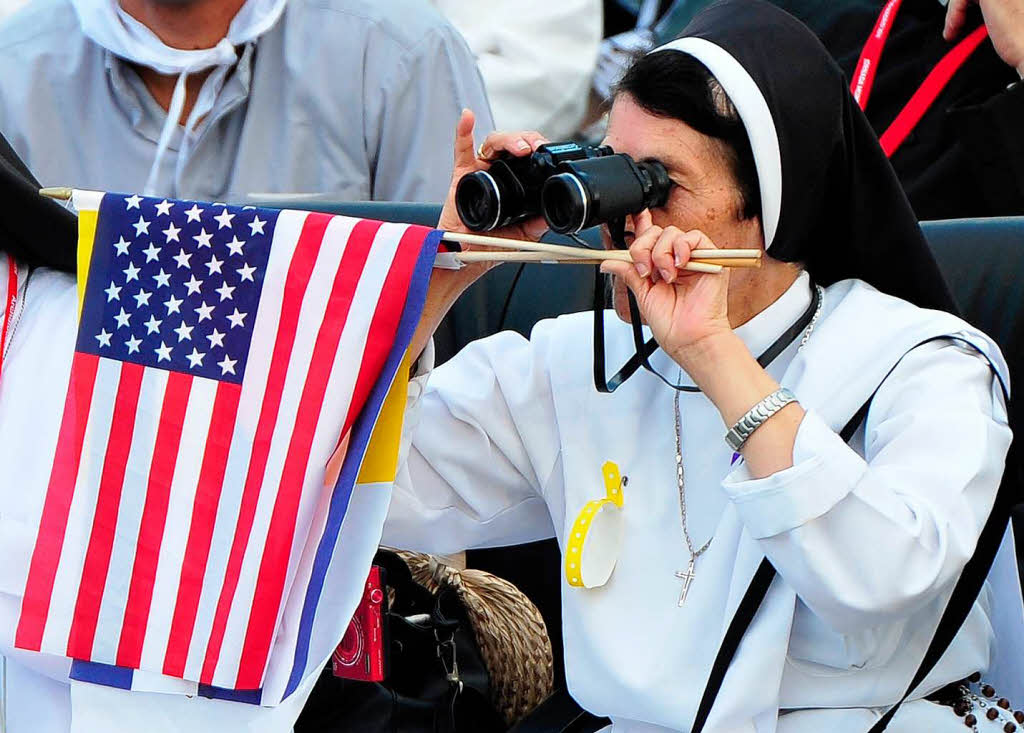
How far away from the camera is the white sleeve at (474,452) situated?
2371 millimetres

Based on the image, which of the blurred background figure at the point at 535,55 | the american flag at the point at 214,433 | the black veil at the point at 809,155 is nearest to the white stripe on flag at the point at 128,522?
the american flag at the point at 214,433

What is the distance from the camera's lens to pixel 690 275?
1.99 meters

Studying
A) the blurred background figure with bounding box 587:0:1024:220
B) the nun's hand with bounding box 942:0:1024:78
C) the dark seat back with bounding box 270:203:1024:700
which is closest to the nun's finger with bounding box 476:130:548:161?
the dark seat back with bounding box 270:203:1024:700

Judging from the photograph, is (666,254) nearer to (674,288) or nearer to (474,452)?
(674,288)

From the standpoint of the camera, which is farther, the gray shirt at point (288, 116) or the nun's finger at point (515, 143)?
the gray shirt at point (288, 116)

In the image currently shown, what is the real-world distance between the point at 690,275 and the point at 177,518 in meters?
0.76

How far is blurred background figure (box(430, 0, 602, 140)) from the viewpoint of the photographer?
4.43 m

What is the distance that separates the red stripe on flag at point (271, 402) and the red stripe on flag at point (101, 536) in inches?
7.0

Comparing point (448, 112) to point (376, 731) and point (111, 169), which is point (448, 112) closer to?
point (111, 169)

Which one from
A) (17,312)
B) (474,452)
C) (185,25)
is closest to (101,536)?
(17,312)

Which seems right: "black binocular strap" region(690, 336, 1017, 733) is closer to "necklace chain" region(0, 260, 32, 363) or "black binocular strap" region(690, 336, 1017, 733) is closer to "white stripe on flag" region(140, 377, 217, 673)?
"white stripe on flag" region(140, 377, 217, 673)

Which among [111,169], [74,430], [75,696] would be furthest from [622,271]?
[111,169]

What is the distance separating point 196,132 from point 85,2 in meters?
0.42

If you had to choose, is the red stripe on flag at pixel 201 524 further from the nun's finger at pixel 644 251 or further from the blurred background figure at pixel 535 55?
the blurred background figure at pixel 535 55
